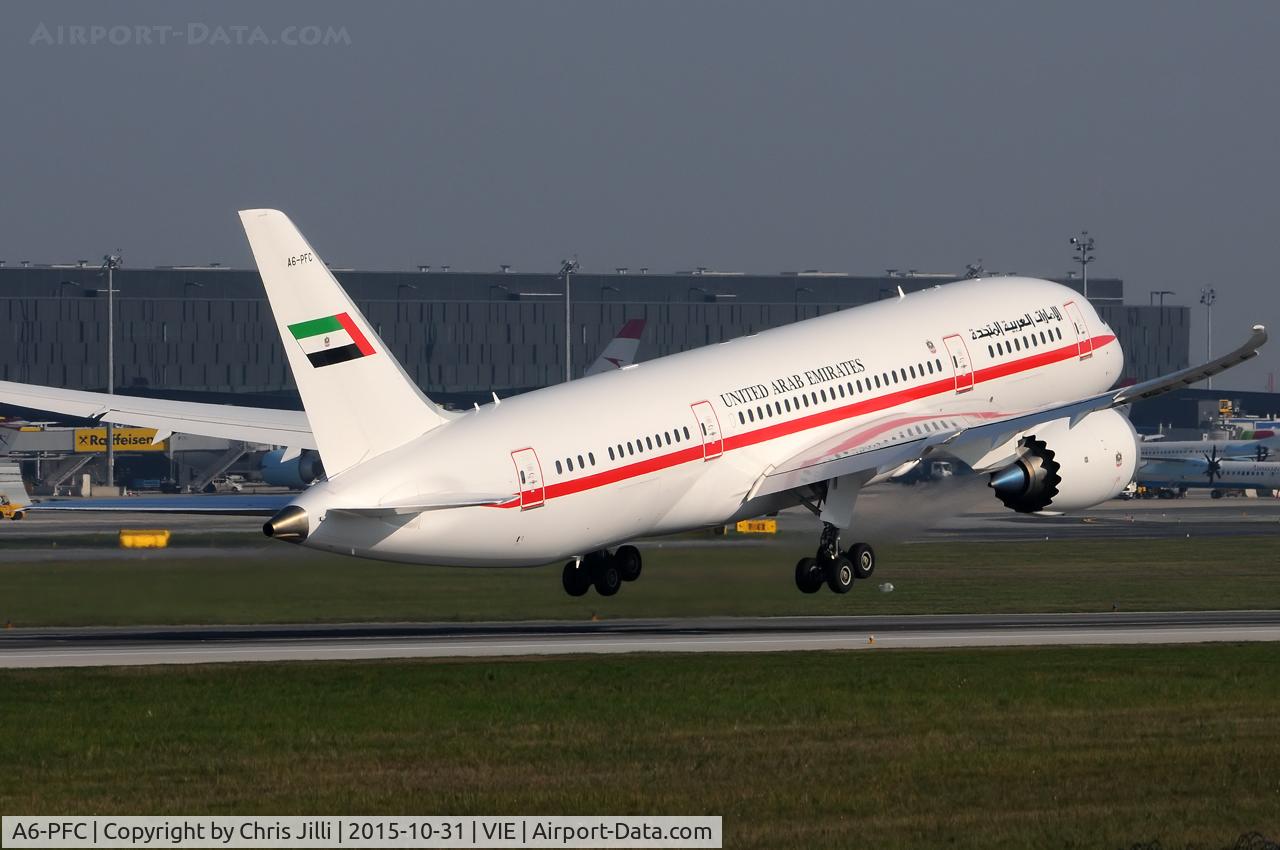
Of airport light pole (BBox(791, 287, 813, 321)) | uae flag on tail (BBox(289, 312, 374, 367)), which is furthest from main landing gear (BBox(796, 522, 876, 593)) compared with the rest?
airport light pole (BBox(791, 287, 813, 321))

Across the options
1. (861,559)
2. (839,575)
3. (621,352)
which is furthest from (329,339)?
(621,352)

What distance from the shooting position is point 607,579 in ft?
153

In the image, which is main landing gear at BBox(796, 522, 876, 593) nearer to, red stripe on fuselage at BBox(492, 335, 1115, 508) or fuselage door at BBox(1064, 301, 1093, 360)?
red stripe on fuselage at BBox(492, 335, 1115, 508)

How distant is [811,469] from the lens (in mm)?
46062

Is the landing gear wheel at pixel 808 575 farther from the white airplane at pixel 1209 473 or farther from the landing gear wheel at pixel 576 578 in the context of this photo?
the white airplane at pixel 1209 473

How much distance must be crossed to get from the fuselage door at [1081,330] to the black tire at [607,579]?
1456 centimetres

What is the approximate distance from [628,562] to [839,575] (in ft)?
16.0

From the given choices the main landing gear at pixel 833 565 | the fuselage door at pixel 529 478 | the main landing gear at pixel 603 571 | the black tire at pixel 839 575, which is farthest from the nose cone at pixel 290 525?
the black tire at pixel 839 575

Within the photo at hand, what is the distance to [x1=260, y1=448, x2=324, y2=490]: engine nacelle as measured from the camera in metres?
52.7

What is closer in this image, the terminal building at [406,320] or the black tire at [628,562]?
the black tire at [628,562]

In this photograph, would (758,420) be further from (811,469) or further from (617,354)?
(617,354)

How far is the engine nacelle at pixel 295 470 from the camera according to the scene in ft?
173

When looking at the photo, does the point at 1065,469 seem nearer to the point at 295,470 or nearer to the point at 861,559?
the point at 861,559

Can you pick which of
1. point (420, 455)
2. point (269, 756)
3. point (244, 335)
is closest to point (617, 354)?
point (420, 455)
